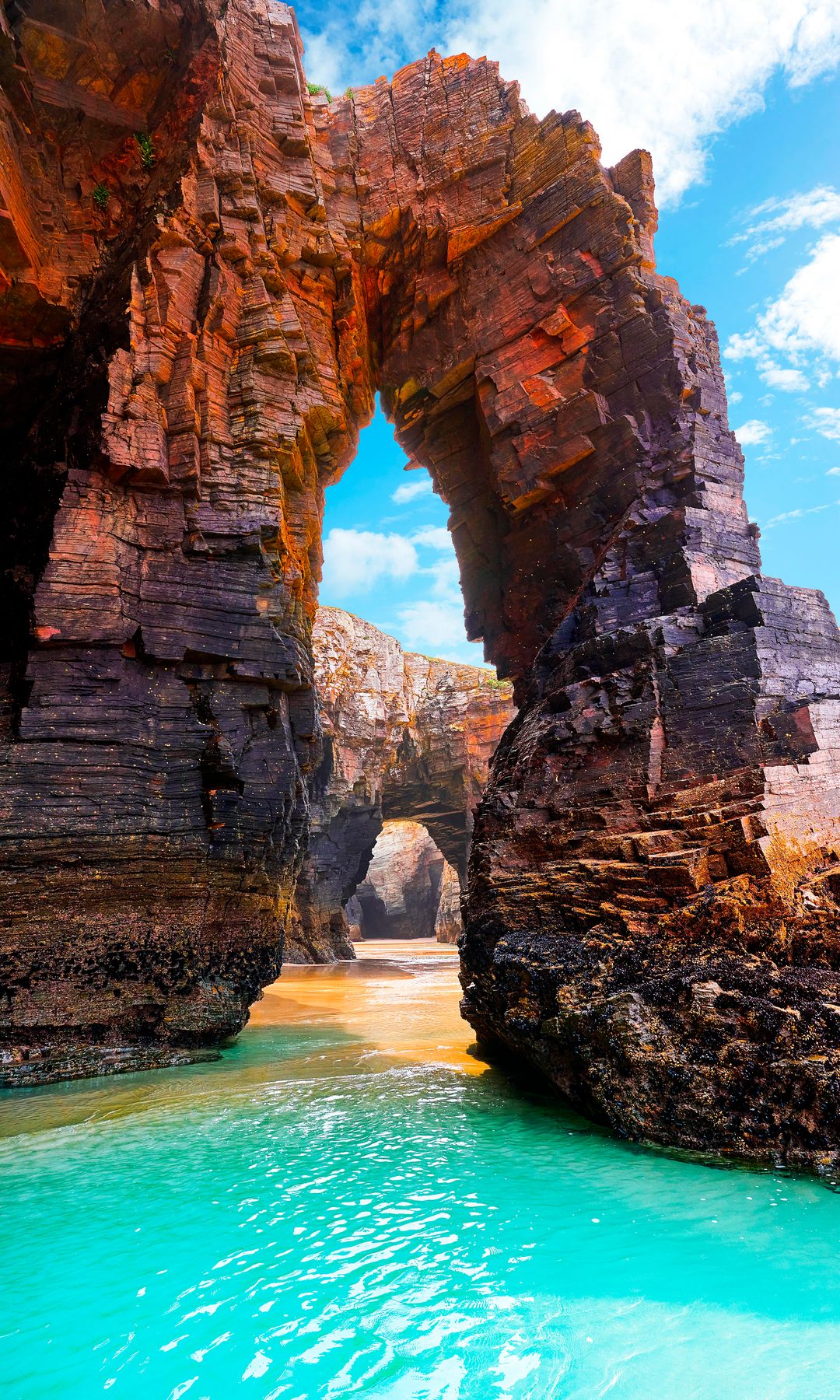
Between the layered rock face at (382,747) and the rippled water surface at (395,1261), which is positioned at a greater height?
the layered rock face at (382,747)

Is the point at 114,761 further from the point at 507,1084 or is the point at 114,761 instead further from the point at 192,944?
the point at 507,1084

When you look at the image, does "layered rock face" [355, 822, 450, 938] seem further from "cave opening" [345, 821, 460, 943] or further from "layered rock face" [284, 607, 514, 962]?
"layered rock face" [284, 607, 514, 962]

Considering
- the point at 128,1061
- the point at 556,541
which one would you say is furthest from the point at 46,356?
the point at 128,1061

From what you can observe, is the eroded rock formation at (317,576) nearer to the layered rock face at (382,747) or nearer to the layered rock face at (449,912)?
the layered rock face at (382,747)

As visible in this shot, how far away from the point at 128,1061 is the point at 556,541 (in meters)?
12.3

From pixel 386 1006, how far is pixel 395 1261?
43.9ft

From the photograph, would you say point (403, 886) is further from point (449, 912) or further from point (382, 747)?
point (382, 747)

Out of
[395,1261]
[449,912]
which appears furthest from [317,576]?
[449,912]

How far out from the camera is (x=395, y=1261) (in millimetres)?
4332

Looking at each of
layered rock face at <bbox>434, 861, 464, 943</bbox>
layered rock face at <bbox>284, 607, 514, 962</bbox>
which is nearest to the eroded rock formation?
layered rock face at <bbox>284, 607, 514, 962</bbox>

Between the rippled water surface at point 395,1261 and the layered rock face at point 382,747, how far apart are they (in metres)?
26.1

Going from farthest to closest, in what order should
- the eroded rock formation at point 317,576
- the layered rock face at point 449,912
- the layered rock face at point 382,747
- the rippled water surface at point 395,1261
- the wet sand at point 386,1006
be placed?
the layered rock face at point 449,912, the layered rock face at point 382,747, the wet sand at point 386,1006, the eroded rock formation at point 317,576, the rippled water surface at point 395,1261

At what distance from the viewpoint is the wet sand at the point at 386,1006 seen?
37.5 feet

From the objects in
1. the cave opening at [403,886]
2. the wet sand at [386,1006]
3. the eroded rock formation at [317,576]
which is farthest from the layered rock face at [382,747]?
the eroded rock formation at [317,576]
